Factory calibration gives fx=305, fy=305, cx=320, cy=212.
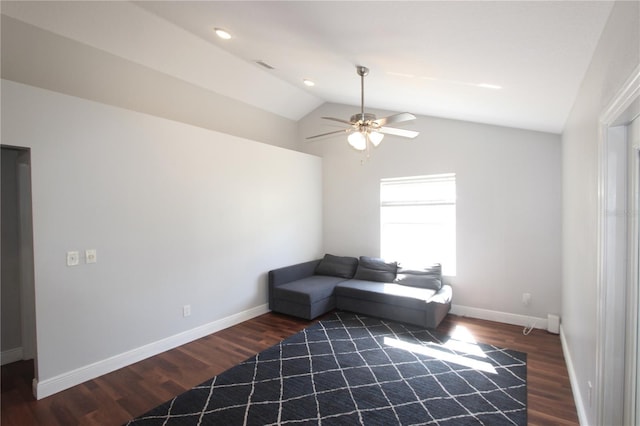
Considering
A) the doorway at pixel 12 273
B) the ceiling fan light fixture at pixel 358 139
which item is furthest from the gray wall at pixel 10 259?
the ceiling fan light fixture at pixel 358 139

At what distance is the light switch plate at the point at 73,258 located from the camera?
2.77 m

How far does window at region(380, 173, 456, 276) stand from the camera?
15.1ft

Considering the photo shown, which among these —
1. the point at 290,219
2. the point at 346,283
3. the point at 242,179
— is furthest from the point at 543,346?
the point at 242,179

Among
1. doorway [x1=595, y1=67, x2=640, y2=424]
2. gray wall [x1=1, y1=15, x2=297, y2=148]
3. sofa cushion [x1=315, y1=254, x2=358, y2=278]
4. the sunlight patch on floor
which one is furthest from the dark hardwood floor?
gray wall [x1=1, y1=15, x2=297, y2=148]

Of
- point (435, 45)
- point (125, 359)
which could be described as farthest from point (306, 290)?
point (435, 45)

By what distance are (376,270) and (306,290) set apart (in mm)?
1208

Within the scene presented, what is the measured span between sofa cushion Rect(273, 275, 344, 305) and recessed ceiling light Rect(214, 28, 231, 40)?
327 centimetres

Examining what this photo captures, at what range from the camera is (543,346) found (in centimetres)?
346

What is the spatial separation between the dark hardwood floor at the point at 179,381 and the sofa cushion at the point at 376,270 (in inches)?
41.6

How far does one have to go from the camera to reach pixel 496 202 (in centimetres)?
420

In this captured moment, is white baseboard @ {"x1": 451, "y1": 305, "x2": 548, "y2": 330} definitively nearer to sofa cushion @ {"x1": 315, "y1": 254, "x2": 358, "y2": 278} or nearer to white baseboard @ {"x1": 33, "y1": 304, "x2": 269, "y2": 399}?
sofa cushion @ {"x1": 315, "y1": 254, "x2": 358, "y2": 278}

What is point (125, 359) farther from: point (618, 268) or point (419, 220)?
point (419, 220)

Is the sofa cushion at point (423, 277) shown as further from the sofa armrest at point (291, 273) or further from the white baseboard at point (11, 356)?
the white baseboard at point (11, 356)

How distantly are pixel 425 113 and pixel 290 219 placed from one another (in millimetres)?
2694
